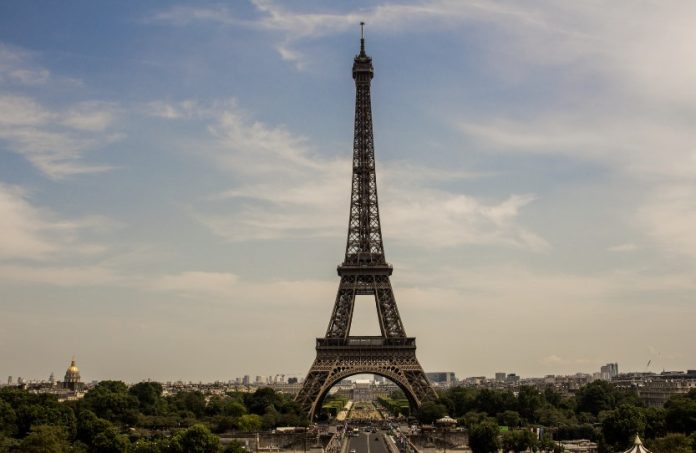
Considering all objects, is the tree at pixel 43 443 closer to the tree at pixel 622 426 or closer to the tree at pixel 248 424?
the tree at pixel 248 424

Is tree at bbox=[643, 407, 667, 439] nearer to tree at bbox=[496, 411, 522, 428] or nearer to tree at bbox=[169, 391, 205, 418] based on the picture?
tree at bbox=[496, 411, 522, 428]

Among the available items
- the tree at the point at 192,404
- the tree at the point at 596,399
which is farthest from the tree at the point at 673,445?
the tree at the point at 192,404

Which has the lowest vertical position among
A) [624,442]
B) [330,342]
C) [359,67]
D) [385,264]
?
[624,442]

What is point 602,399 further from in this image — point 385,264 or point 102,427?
point 102,427

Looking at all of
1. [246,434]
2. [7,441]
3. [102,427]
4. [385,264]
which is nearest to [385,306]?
[385,264]

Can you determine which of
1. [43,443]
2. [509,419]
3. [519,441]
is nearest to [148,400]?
[509,419]

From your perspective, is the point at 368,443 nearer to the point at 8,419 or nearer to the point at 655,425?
the point at 655,425

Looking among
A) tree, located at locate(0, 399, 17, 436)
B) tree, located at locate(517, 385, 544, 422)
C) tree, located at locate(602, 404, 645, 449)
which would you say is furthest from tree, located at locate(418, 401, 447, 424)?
tree, located at locate(0, 399, 17, 436)
